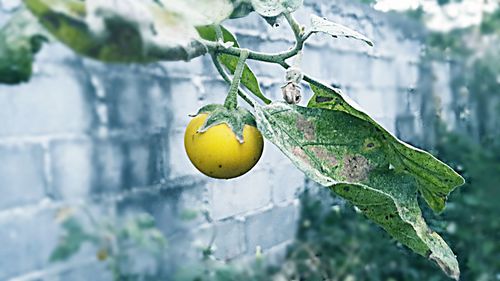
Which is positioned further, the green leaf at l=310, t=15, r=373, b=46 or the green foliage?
the green foliage

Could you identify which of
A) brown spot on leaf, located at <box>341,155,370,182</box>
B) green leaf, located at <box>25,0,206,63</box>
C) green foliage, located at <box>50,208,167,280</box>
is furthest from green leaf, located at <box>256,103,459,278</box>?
green foliage, located at <box>50,208,167,280</box>

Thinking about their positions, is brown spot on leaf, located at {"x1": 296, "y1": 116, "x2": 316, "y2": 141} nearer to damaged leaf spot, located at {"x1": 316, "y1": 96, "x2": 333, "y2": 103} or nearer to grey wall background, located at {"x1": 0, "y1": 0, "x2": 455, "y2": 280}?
damaged leaf spot, located at {"x1": 316, "y1": 96, "x2": 333, "y2": 103}

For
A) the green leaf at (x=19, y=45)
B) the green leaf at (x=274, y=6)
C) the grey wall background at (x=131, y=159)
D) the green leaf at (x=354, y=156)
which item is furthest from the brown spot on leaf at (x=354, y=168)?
the grey wall background at (x=131, y=159)

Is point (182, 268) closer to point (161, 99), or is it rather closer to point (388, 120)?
point (161, 99)

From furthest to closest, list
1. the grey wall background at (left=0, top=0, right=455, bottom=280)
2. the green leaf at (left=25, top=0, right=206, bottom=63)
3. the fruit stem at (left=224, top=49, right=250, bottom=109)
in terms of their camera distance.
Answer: the grey wall background at (left=0, top=0, right=455, bottom=280), the fruit stem at (left=224, top=49, right=250, bottom=109), the green leaf at (left=25, top=0, right=206, bottom=63)

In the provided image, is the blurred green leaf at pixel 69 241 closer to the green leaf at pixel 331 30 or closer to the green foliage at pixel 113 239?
the green foliage at pixel 113 239

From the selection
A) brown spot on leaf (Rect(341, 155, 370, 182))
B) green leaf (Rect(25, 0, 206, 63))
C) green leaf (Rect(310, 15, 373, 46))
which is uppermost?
green leaf (Rect(25, 0, 206, 63))

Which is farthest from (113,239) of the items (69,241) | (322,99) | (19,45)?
(19,45)

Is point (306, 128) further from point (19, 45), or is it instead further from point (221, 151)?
point (19, 45)
